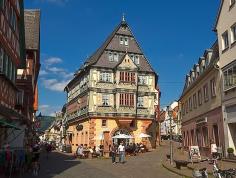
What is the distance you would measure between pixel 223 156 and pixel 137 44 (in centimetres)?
3177

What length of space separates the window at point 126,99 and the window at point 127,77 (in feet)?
6.34

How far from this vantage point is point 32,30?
40.8 meters

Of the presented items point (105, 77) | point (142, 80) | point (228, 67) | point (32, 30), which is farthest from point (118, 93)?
point (228, 67)

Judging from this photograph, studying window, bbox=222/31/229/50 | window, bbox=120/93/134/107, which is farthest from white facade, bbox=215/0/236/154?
window, bbox=120/93/134/107

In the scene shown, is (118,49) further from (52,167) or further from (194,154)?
(194,154)

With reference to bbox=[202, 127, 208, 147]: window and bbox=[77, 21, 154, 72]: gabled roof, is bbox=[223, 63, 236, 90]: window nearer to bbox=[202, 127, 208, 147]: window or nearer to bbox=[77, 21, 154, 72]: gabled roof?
bbox=[202, 127, 208, 147]: window

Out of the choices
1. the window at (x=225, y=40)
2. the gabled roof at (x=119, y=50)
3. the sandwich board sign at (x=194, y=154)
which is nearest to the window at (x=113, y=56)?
the gabled roof at (x=119, y=50)

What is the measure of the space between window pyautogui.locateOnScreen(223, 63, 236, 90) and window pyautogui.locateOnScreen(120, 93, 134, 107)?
86.9 ft

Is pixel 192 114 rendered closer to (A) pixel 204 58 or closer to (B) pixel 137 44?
(A) pixel 204 58

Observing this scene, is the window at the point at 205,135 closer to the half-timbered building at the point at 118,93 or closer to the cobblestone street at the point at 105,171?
the cobblestone street at the point at 105,171

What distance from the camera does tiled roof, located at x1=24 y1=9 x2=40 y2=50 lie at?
39.8 m

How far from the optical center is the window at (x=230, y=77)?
2550 cm

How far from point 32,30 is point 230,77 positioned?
22676mm

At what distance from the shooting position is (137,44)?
56.7 meters
